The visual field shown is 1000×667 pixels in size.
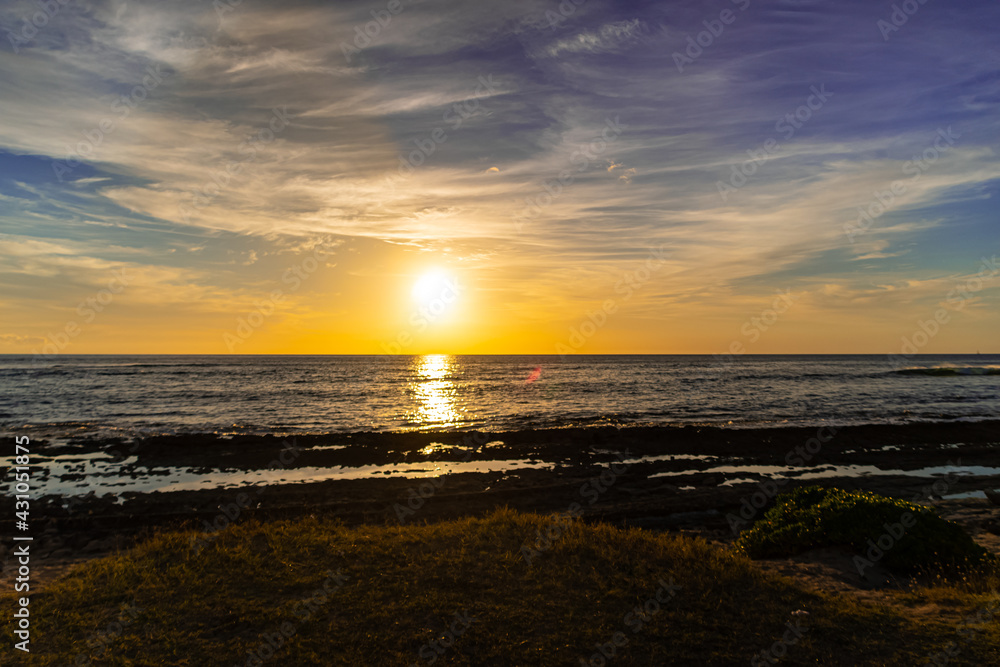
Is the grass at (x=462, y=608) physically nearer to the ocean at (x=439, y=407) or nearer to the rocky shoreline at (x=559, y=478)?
the rocky shoreline at (x=559, y=478)

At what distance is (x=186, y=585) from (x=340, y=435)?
78.8 feet

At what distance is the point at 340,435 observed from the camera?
32656mm

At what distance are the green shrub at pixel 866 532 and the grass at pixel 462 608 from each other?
1.23 m

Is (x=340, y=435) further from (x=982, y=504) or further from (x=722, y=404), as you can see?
(x=722, y=404)

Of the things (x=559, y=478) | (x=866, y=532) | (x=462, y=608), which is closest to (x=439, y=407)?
(x=559, y=478)

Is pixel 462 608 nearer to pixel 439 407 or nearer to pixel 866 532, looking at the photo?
pixel 866 532

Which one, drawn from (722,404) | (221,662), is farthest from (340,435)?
(722,404)

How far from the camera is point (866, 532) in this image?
11.0 m

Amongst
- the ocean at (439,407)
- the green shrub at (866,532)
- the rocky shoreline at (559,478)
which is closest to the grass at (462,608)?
the green shrub at (866,532)

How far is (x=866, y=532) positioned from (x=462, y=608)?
29.6 feet

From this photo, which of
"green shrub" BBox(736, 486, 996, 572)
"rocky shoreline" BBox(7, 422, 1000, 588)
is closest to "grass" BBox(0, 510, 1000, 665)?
"green shrub" BBox(736, 486, 996, 572)

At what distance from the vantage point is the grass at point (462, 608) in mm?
7137

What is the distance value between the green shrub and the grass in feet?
4.03

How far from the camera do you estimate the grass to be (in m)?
7.14
